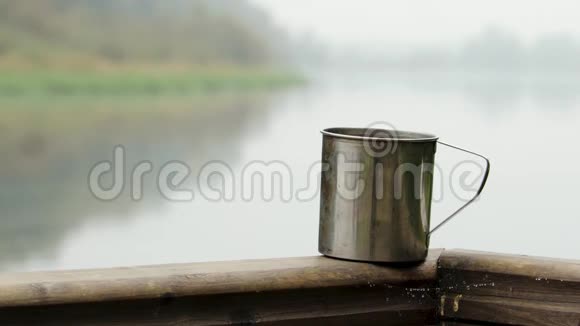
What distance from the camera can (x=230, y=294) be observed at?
0.96 metres

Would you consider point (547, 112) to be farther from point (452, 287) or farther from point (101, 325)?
point (101, 325)

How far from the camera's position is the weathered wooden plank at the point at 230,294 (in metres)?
0.86

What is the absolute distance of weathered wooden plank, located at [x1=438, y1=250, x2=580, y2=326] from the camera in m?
1.03

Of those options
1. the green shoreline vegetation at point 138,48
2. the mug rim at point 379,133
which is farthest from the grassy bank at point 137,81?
the mug rim at point 379,133

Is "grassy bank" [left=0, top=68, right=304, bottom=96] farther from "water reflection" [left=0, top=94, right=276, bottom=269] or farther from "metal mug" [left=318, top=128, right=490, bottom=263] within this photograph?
"metal mug" [left=318, top=128, right=490, bottom=263]

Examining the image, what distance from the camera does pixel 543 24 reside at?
4.92ft

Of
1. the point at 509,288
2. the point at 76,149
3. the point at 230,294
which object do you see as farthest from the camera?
the point at 76,149

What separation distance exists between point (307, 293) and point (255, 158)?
0.46m

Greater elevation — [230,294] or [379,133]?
[379,133]

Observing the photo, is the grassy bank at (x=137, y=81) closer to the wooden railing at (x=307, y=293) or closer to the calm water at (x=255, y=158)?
the calm water at (x=255, y=158)

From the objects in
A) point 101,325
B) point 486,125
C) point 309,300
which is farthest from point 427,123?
point 101,325

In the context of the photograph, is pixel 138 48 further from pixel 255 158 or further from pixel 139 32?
pixel 255 158

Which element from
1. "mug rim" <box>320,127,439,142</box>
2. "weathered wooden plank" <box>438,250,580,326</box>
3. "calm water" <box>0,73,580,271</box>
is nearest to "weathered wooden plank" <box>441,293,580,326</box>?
"weathered wooden plank" <box>438,250,580,326</box>

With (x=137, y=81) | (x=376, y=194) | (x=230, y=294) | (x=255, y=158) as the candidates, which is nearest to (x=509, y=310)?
(x=376, y=194)
